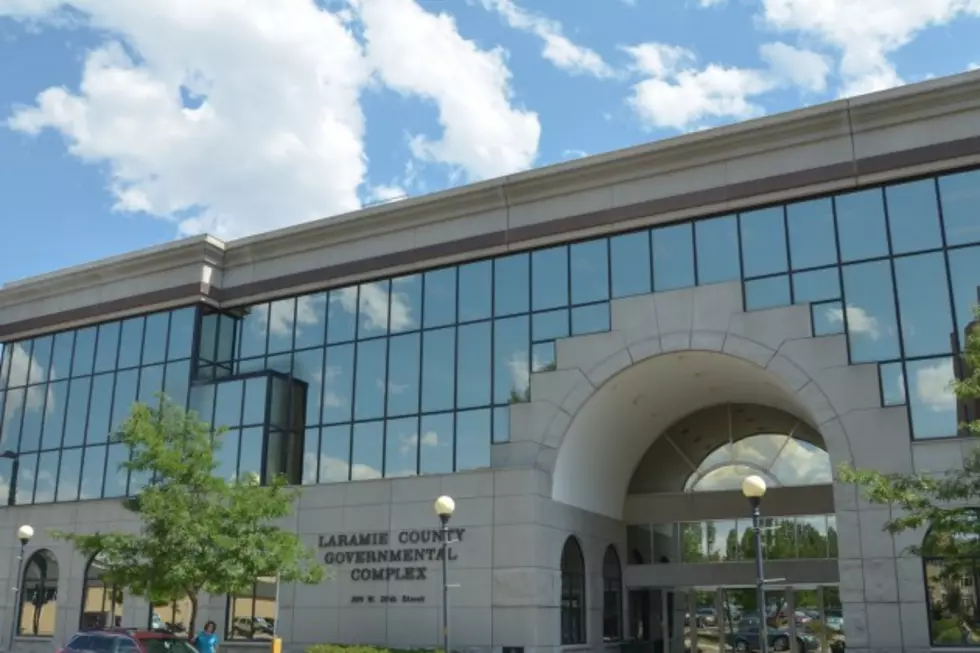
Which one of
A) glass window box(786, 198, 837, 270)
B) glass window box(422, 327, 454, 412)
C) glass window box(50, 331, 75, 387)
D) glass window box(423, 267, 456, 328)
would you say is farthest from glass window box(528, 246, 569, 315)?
glass window box(50, 331, 75, 387)

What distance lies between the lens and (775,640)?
2878 centimetres

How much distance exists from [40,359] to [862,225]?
1204 inches

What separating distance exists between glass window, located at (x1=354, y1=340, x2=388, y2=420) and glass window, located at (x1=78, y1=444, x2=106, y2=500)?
35.4 ft

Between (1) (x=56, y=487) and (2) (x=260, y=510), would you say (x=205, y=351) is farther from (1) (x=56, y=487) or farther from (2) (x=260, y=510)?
(2) (x=260, y=510)

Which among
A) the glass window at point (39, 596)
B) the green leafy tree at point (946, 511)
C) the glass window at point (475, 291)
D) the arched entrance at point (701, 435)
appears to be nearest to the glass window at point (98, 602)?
the glass window at point (39, 596)

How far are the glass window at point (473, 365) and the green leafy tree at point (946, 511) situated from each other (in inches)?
468

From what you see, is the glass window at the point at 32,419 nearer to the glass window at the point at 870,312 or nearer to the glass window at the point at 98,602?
the glass window at the point at 98,602

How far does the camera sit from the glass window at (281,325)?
3309cm

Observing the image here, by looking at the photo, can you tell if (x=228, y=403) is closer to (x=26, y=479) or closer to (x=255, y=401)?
(x=255, y=401)

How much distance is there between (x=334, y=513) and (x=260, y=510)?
4660mm

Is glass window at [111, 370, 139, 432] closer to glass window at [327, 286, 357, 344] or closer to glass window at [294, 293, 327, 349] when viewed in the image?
glass window at [294, 293, 327, 349]

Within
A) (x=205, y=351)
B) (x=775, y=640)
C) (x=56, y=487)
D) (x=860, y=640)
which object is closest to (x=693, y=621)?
(x=775, y=640)

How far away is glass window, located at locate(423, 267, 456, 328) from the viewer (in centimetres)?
3019

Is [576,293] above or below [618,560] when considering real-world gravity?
above
